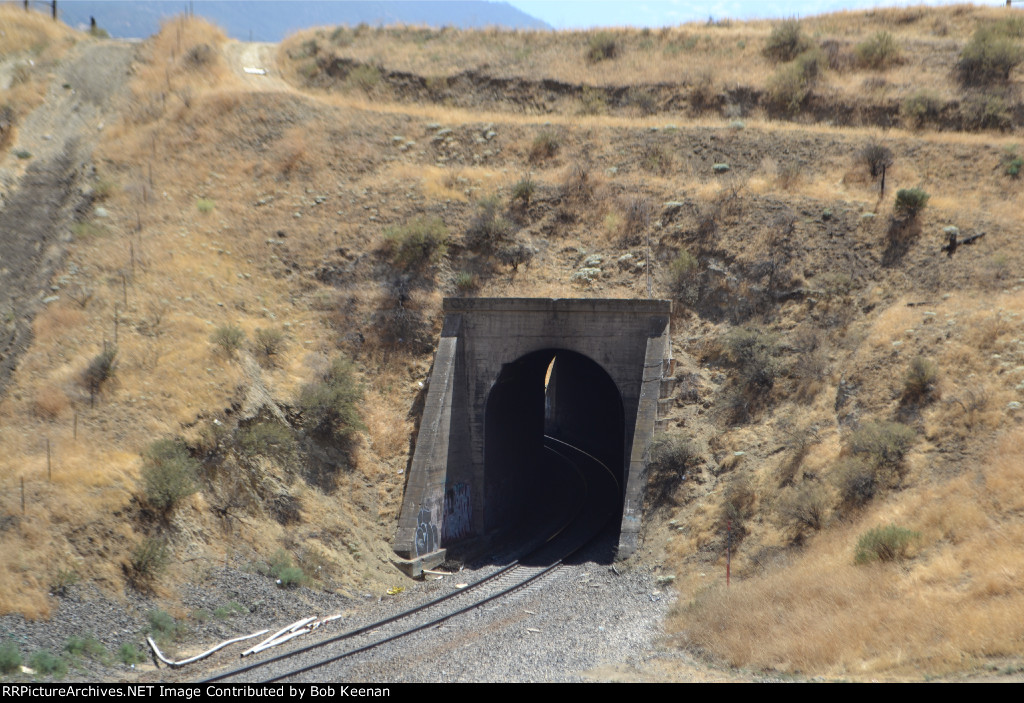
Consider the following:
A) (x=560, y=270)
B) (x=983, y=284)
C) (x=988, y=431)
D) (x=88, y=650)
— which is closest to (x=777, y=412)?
(x=988, y=431)

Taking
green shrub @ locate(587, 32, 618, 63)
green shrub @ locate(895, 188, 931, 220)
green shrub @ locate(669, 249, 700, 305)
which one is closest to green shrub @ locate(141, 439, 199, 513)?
green shrub @ locate(669, 249, 700, 305)

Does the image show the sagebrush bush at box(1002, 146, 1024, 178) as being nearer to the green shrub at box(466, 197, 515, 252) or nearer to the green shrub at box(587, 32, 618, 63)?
the green shrub at box(466, 197, 515, 252)

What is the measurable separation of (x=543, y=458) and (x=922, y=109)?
2068 cm

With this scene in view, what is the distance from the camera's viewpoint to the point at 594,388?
129ft

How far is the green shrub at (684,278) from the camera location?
26938mm

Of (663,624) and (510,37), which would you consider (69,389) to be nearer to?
(663,624)

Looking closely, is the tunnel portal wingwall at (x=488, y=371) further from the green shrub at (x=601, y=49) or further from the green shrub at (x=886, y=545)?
the green shrub at (x=601, y=49)

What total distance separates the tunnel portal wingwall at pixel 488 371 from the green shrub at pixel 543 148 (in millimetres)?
11013

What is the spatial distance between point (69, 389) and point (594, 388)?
2353 centimetres

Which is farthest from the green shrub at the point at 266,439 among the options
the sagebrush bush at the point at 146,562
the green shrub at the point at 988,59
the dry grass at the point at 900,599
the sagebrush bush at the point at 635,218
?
the green shrub at the point at 988,59

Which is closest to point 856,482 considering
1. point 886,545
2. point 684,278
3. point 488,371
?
point 886,545

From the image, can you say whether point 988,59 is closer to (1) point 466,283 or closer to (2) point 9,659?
(1) point 466,283

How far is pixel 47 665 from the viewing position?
13750mm
